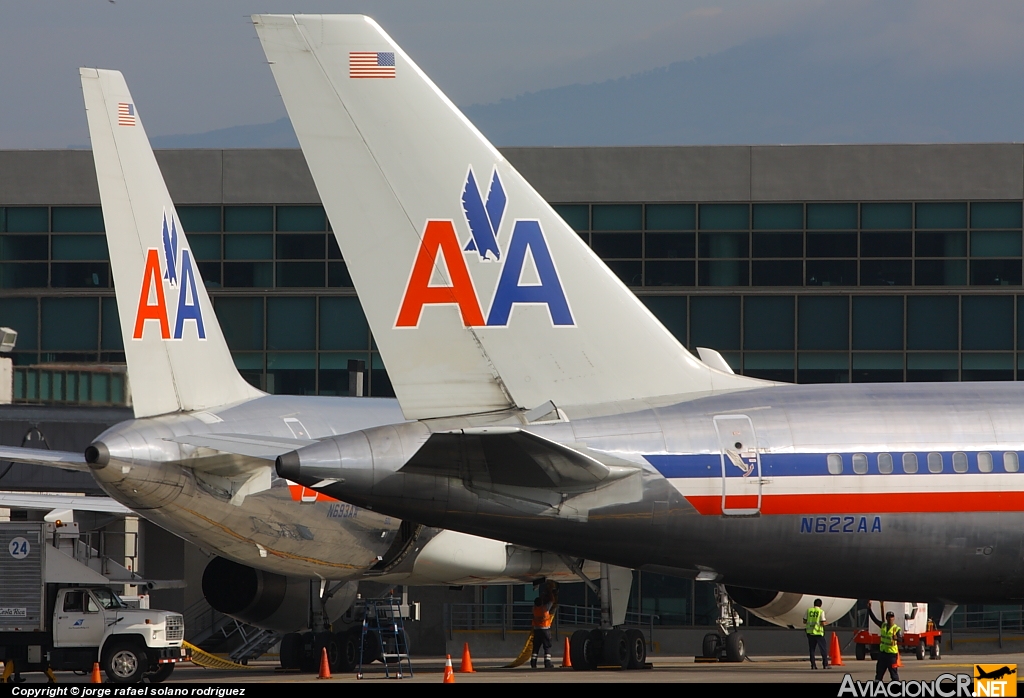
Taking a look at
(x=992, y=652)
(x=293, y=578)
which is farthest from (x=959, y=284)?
(x=293, y=578)

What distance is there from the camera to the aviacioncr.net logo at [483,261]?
46.5 ft

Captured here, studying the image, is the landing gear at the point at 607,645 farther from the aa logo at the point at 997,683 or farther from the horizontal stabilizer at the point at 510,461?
the horizontal stabilizer at the point at 510,461

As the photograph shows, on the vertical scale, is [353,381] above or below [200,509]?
above

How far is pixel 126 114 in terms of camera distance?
23.7 meters

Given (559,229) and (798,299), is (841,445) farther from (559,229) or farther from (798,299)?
(798,299)

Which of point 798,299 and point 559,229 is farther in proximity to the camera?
point 798,299

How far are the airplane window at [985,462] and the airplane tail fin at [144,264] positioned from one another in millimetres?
13978

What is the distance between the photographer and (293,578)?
2720cm

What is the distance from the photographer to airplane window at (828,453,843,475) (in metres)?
13.9

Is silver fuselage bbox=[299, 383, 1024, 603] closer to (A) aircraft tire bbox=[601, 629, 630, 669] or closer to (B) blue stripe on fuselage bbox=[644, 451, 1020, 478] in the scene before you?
(B) blue stripe on fuselage bbox=[644, 451, 1020, 478]

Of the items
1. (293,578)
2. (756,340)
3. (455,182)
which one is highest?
(756,340)

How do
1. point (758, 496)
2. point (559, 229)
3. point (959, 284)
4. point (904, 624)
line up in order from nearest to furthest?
point (758, 496) < point (559, 229) < point (904, 624) < point (959, 284)

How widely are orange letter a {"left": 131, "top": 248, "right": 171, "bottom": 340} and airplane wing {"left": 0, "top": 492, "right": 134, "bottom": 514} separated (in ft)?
22.2

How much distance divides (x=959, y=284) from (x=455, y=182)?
31.2 meters
